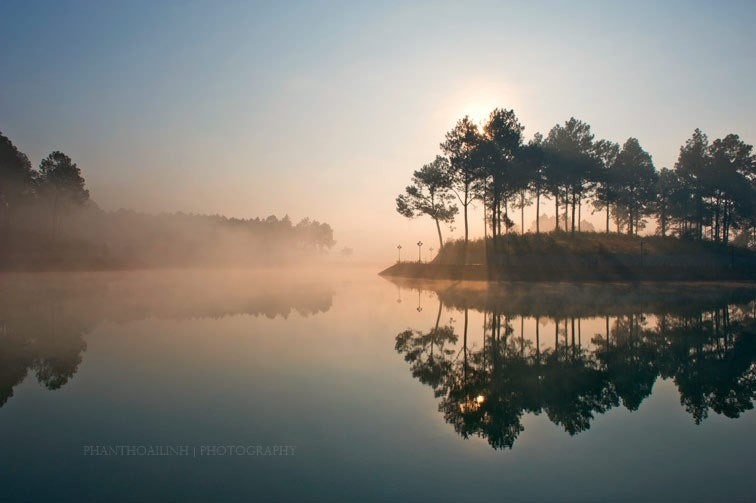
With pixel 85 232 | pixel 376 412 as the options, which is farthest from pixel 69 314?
pixel 85 232

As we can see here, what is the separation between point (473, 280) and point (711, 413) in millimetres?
47480

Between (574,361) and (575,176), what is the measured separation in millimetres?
60774

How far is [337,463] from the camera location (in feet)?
27.0

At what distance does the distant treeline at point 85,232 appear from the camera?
3302 inches

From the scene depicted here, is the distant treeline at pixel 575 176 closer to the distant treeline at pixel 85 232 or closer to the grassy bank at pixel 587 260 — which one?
the grassy bank at pixel 587 260

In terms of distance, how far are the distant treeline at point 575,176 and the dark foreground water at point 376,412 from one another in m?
41.9

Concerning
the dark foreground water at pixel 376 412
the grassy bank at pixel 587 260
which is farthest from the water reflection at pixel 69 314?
the grassy bank at pixel 587 260

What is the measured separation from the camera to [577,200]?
72938mm

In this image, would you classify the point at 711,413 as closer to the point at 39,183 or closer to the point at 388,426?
the point at 388,426

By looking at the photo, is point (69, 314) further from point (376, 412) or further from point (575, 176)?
point (575, 176)

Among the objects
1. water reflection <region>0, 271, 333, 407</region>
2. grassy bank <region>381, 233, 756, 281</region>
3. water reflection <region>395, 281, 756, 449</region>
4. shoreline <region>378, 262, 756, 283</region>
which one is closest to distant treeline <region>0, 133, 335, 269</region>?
water reflection <region>0, 271, 333, 407</region>

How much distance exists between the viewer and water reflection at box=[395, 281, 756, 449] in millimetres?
11258

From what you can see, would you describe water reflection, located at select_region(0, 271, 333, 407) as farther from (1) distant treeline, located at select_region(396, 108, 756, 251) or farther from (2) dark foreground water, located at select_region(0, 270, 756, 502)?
(1) distant treeline, located at select_region(396, 108, 756, 251)

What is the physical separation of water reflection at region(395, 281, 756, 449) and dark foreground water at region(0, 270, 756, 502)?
0.09m
